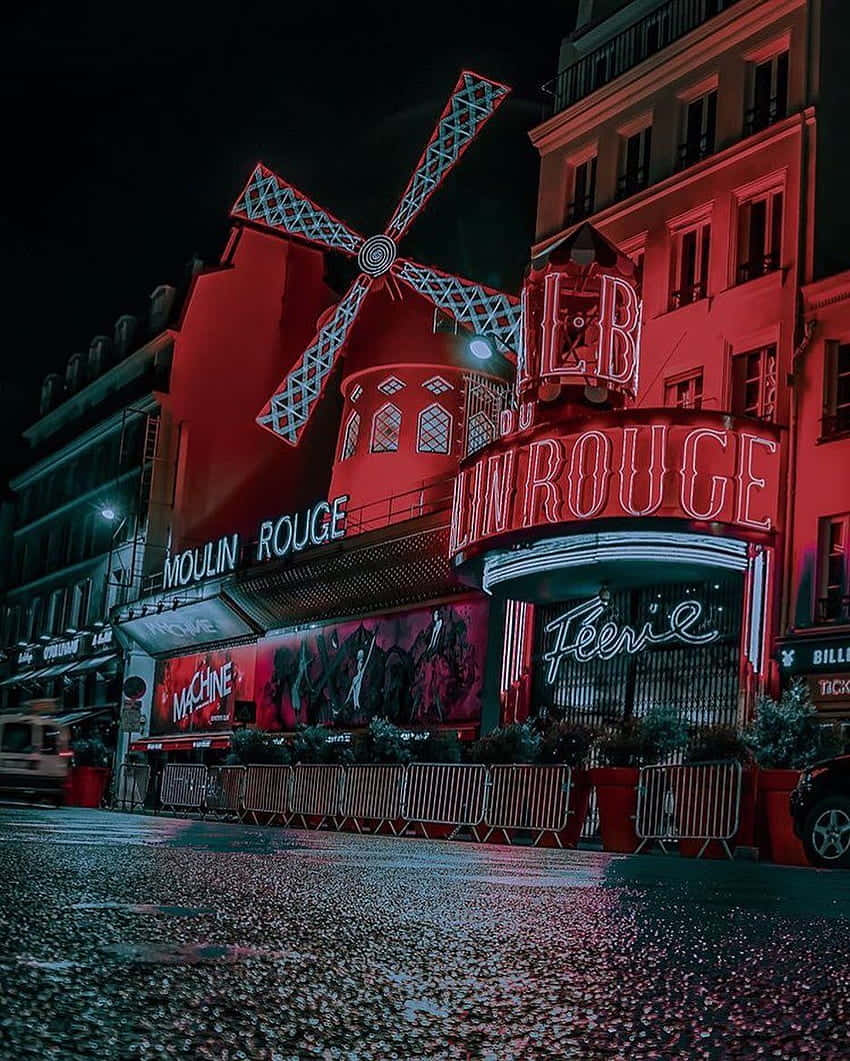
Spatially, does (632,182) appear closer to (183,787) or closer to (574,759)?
(574,759)

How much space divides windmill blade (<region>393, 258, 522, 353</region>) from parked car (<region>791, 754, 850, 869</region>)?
2070cm

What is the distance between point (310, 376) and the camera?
123 feet

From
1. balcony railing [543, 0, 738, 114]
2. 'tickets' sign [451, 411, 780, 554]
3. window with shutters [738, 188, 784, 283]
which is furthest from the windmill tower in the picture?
'tickets' sign [451, 411, 780, 554]

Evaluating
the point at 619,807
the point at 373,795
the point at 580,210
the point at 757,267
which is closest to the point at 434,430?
the point at 580,210

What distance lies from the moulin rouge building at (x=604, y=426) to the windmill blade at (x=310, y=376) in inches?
3.2

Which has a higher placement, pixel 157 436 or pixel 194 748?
pixel 157 436

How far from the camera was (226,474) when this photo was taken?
45781 mm

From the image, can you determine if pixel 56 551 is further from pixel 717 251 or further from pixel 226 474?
pixel 717 251

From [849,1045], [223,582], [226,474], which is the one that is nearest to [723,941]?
[849,1045]

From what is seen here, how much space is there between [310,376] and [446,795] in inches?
785

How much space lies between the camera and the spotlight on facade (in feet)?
110

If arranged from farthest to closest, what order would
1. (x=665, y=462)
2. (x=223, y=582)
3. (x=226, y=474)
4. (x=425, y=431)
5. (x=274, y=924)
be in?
(x=226, y=474), (x=223, y=582), (x=425, y=431), (x=665, y=462), (x=274, y=924)

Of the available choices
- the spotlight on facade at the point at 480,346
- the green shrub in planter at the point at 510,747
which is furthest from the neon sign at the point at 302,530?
the green shrub in planter at the point at 510,747

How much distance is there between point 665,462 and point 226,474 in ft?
86.0
